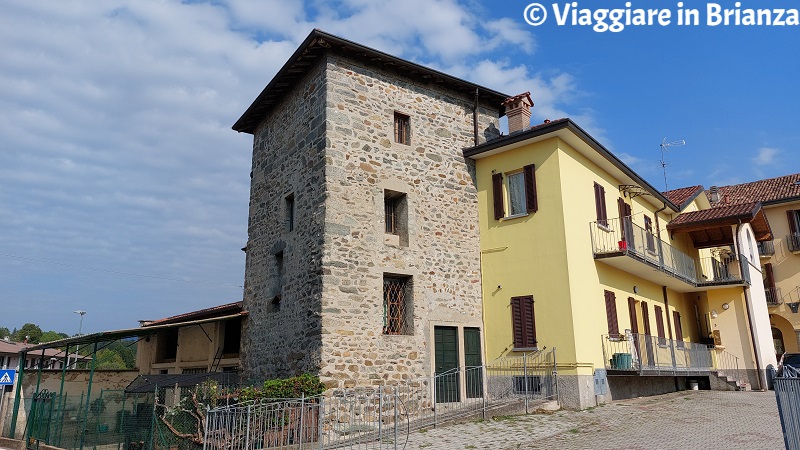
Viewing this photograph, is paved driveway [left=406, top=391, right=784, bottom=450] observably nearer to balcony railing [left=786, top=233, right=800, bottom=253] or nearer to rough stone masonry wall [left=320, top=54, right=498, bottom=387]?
rough stone masonry wall [left=320, top=54, right=498, bottom=387]

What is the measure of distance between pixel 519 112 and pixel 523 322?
20.1 ft

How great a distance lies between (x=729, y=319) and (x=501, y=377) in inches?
445

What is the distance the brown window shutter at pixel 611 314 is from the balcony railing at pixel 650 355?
0.22 metres

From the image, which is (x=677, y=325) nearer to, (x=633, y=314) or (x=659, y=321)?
(x=659, y=321)

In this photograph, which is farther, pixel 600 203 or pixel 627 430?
pixel 600 203

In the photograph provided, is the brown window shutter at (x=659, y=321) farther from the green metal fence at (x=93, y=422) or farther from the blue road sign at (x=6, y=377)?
the blue road sign at (x=6, y=377)

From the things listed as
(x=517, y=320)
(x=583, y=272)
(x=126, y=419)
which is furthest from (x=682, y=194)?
(x=126, y=419)

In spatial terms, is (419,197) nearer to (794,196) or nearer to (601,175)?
(601,175)

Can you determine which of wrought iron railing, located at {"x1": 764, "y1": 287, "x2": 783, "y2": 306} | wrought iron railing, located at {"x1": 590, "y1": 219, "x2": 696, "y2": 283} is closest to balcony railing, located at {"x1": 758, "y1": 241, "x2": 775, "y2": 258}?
wrought iron railing, located at {"x1": 764, "y1": 287, "x2": 783, "y2": 306}

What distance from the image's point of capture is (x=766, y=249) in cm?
2930

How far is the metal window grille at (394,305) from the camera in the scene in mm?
14273

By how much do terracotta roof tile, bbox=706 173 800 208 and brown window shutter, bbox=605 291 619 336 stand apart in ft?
55.1

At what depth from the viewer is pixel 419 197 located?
50.3 ft

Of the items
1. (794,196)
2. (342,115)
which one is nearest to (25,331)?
(342,115)
